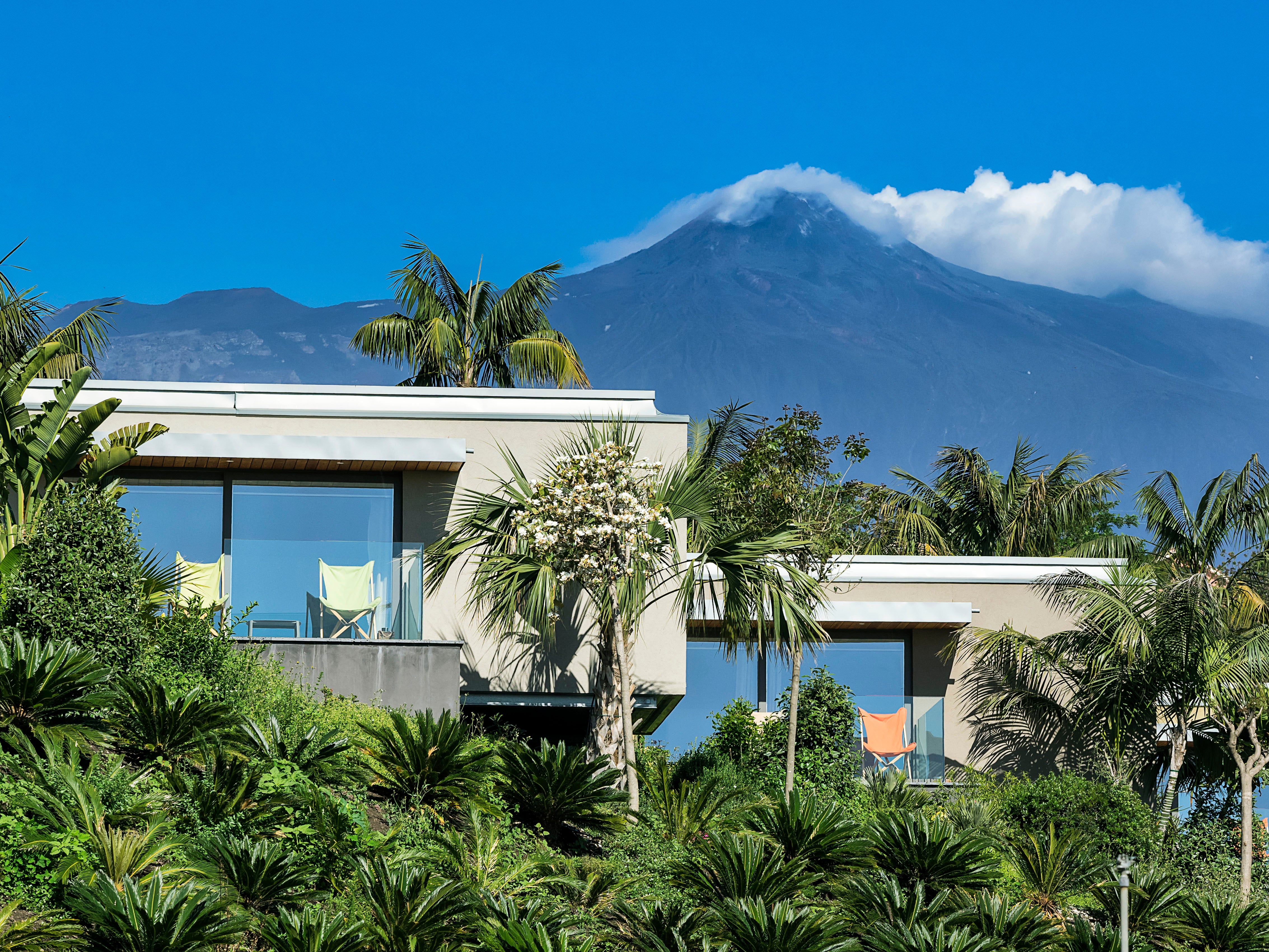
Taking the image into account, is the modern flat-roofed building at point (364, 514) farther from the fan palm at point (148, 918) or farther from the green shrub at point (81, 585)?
the fan palm at point (148, 918)

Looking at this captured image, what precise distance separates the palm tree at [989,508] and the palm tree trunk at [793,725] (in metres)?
10.3

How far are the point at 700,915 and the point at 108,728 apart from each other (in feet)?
16.4

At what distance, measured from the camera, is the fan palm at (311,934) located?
7.79 m

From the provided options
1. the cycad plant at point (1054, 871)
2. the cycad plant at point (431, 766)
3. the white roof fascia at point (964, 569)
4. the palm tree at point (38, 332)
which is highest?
the palm tree at point (38, 332)

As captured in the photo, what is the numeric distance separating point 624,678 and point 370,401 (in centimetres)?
511

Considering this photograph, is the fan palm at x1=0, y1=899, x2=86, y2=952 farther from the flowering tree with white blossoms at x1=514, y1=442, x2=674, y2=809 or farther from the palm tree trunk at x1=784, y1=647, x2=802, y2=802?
the palm tree trunk at x1=784, y1=647, x2=802, y2=802

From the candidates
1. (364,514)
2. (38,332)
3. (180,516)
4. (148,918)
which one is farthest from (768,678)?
(38,332)

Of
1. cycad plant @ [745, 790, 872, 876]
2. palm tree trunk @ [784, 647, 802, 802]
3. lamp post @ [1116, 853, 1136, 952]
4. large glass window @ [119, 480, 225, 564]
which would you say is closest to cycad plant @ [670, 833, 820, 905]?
cycad plant @ [745, 790, 872, 876]

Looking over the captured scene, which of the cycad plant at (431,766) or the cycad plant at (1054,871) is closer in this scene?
the cycad plant at (431,766)

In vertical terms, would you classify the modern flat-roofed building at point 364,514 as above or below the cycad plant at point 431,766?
above

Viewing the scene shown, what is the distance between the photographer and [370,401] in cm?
1575

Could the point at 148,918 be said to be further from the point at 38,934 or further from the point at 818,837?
the point at 818,837

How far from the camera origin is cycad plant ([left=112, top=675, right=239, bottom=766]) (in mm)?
10117

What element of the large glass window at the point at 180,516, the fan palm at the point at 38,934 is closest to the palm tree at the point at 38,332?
the large glass window at the point at 180,516
